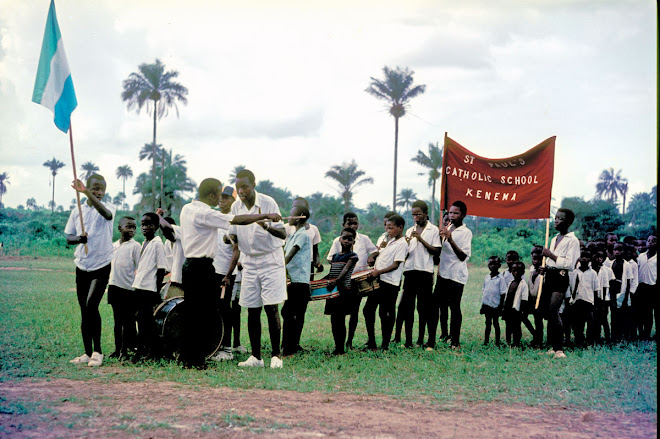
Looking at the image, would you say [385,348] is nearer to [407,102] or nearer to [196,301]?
[196,301]

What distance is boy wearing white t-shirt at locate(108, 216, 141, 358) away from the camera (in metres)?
7.07

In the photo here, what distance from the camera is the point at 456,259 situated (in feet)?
27.2

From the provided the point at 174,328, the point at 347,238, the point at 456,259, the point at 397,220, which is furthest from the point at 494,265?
the point at 174,328

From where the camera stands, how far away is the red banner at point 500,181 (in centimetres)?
912

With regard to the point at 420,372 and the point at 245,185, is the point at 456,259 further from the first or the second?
the point at 245,185

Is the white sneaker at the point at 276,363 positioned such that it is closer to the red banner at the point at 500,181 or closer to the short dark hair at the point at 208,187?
the short dark hair at the point at 208,187

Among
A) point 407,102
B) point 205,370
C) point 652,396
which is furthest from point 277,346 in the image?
point 407,102

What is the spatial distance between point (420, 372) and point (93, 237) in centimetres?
416

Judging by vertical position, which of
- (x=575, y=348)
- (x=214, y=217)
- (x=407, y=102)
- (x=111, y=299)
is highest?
(x=407, y=102)

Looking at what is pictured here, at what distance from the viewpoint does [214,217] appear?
20.6 ft

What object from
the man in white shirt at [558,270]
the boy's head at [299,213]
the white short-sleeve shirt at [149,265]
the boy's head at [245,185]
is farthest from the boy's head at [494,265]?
the white short-sleeve shirt at [149,265]

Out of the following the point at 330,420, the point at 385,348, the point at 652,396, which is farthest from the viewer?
the point at 385,348

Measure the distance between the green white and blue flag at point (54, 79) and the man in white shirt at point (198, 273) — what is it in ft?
7.12

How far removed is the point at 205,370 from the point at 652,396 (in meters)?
4.60
